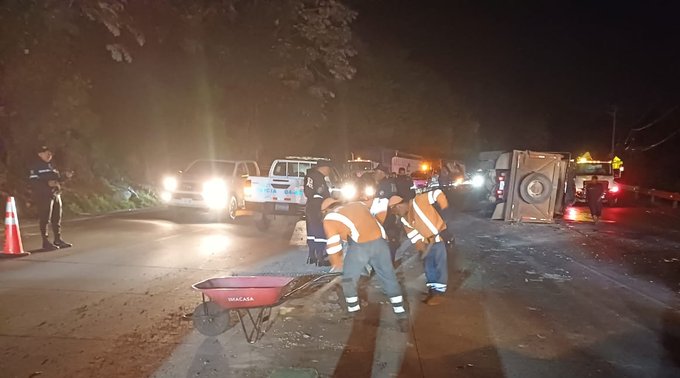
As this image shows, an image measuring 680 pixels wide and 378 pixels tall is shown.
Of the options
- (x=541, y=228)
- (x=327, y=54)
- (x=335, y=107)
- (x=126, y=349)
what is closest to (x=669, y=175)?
(x=335, y=107)

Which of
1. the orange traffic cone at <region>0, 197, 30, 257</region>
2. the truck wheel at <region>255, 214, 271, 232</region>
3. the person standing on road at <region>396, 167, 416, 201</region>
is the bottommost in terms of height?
the truck wheel at <region>255, 214, 271, 232</region>

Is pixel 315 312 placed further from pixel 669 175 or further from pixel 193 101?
pixel 669 175

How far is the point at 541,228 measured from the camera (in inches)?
650

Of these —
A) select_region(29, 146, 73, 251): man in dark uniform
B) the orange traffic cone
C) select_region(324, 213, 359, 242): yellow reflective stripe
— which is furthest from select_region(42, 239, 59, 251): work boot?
select_region(324, 213, 359, 242): yellow reflective stripe

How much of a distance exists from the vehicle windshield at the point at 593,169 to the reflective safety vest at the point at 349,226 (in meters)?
22.1

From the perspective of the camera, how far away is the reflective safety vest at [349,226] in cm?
673

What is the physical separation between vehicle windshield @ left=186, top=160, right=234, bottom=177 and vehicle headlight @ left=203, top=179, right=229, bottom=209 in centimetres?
85

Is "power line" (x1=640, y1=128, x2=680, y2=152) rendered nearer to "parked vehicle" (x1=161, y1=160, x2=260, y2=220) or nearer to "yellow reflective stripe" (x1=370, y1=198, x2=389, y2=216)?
"parked vehicle" (x1=161, y1=160, x2=260, y2=220)

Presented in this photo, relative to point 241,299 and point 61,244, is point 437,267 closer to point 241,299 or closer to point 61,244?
point 241,299

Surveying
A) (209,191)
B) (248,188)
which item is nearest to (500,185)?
(248,188)

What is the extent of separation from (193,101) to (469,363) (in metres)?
22.7

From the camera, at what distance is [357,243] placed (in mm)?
6746

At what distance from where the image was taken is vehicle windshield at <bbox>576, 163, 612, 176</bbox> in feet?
86.7

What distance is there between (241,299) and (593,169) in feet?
79.7
